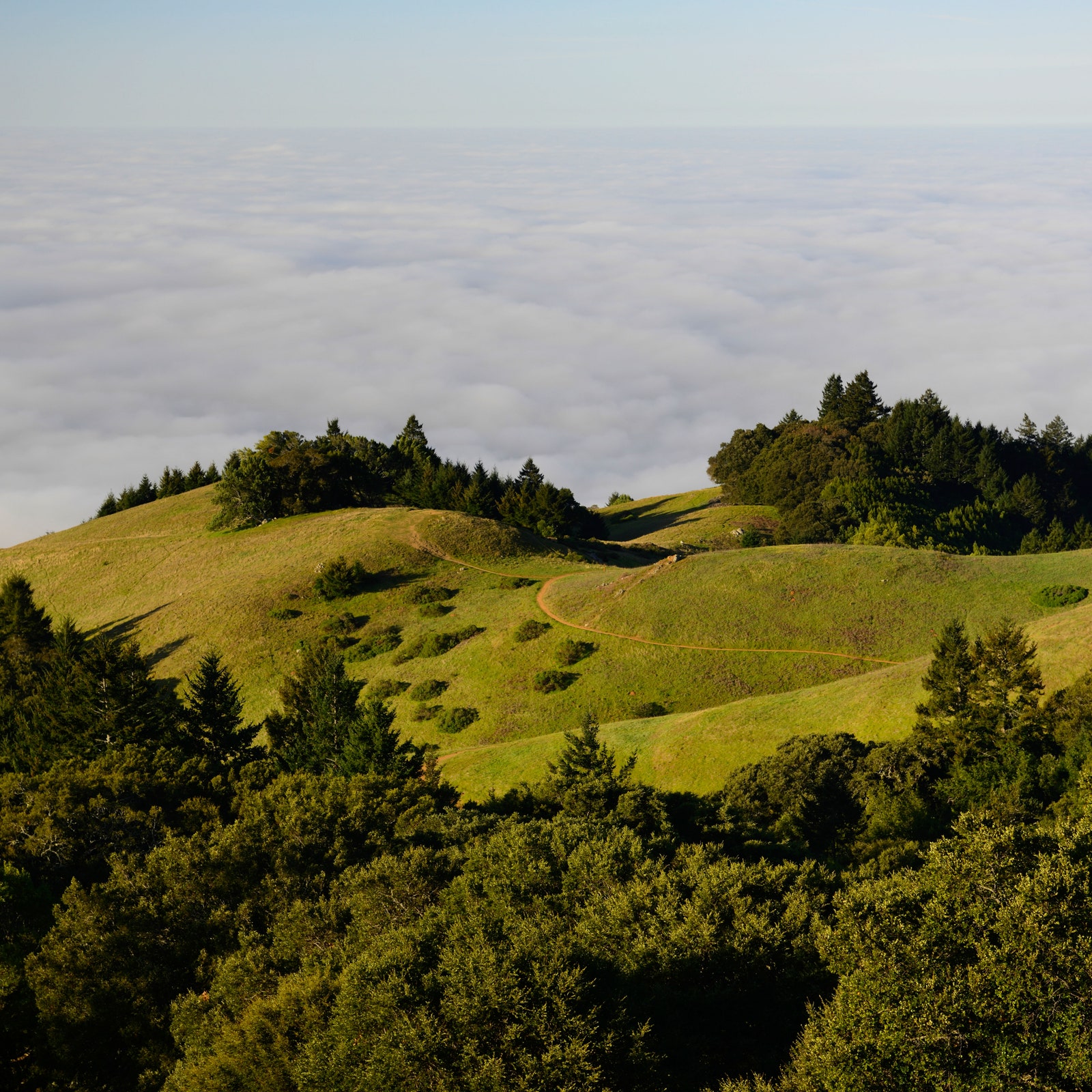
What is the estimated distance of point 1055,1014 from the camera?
55.2 feet

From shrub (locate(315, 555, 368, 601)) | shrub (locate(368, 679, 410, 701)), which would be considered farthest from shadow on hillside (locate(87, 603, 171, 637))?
shrub (locate(368, 679, 410, 701))

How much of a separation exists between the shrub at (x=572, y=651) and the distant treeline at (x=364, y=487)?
37.4m

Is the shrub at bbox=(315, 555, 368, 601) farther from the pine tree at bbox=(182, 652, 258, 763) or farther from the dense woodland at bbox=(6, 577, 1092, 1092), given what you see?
the dense woodland at bbox=(6, 577, 1092, 1092)

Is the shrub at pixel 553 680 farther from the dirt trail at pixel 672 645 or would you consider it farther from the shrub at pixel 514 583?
the shrub at pixel 514 583

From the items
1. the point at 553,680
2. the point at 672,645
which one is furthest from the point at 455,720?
the point at 672,645

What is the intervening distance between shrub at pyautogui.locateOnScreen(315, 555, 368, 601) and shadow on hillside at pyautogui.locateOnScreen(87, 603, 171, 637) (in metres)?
15.4

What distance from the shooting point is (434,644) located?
205ft

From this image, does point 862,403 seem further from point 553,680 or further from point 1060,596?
point 553,680

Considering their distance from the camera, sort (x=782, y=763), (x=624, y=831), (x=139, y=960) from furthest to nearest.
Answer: (x=782, y=763)
(x=624, y=831)
(x=139, y=960)

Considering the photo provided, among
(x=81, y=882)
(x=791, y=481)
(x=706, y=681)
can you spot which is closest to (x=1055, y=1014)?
(x=81, y=882)

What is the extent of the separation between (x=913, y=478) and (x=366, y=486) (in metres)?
69.9

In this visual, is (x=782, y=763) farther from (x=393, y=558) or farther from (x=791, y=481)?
(x=791, y=481)

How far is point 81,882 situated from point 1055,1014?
3004 centimetres

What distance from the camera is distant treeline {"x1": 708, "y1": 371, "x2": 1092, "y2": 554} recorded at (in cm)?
10344
